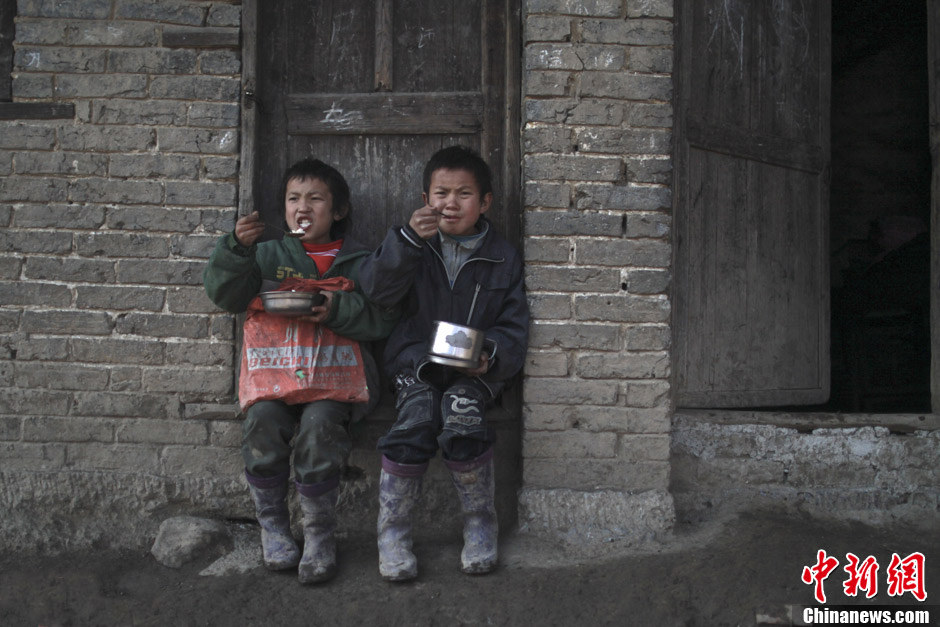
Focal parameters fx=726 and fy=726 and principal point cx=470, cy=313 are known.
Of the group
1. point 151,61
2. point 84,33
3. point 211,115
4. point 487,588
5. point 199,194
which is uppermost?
point 84,33

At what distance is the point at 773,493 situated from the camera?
321 cm

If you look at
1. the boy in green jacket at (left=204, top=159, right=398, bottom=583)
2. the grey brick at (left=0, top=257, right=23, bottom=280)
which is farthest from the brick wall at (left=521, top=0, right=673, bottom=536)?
the grey brick at (left=0, top=257, right=23, bottom=280)

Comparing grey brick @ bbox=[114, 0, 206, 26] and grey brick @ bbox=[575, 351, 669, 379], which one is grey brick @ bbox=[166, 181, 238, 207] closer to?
grey brick @ bbox=[114, 0, 206, 26]

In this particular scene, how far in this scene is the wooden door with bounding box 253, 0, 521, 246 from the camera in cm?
319

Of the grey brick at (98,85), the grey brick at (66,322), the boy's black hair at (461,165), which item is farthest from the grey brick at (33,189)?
the boy's black hair at (461,165)

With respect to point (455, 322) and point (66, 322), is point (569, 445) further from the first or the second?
point (66, 322)

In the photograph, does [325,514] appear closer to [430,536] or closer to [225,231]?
[430,536]

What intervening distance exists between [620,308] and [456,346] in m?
0.74

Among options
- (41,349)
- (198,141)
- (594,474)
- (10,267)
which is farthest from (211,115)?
(594,474)

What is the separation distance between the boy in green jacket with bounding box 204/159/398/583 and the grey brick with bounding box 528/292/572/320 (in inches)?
21.9

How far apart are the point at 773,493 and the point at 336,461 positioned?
6.33 feet

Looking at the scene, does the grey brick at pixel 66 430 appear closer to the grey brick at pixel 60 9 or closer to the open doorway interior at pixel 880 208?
the grey brick at pixel 60 9

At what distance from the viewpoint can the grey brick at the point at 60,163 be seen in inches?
118

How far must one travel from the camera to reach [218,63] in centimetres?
302
